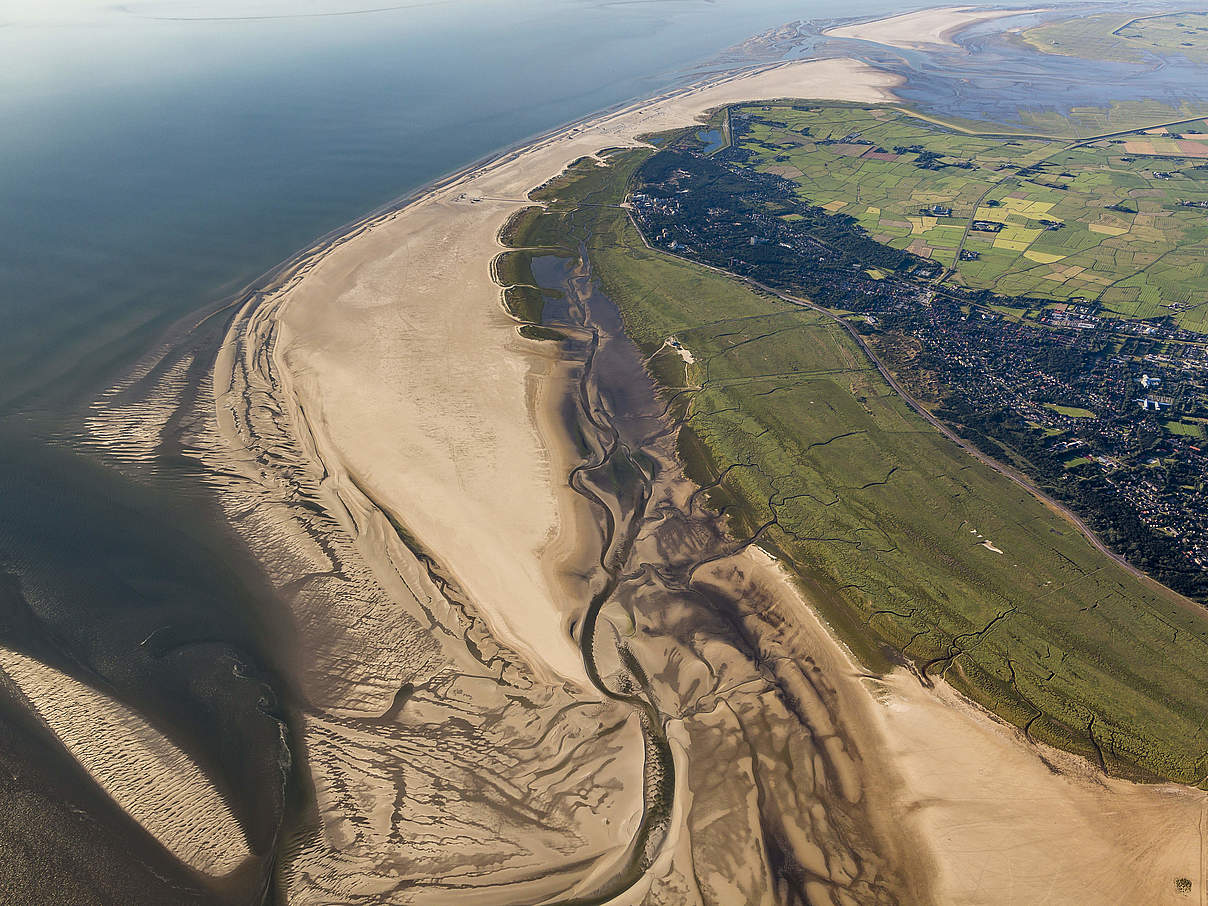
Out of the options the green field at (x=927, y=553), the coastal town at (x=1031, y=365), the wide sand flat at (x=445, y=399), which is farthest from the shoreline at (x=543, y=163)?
the coastal town at (x=1031, y=365)

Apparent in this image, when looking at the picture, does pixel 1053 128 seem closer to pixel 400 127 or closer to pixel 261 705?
pixel 400 127

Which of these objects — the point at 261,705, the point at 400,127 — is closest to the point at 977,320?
the point at 261,705

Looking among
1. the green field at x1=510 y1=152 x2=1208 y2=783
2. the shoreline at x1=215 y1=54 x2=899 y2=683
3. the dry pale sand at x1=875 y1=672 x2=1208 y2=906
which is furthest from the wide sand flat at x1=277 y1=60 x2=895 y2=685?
the dry pale sand at x1=875 y1=672 x2=1208 y2=906

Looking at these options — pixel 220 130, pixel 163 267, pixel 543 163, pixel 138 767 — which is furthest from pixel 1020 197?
pixel 220 130

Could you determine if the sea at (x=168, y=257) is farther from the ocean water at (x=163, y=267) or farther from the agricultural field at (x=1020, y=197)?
the agricultural field at (x=1020, y=197)

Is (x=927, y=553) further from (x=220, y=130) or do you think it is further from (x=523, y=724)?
(x=220, y=130)
